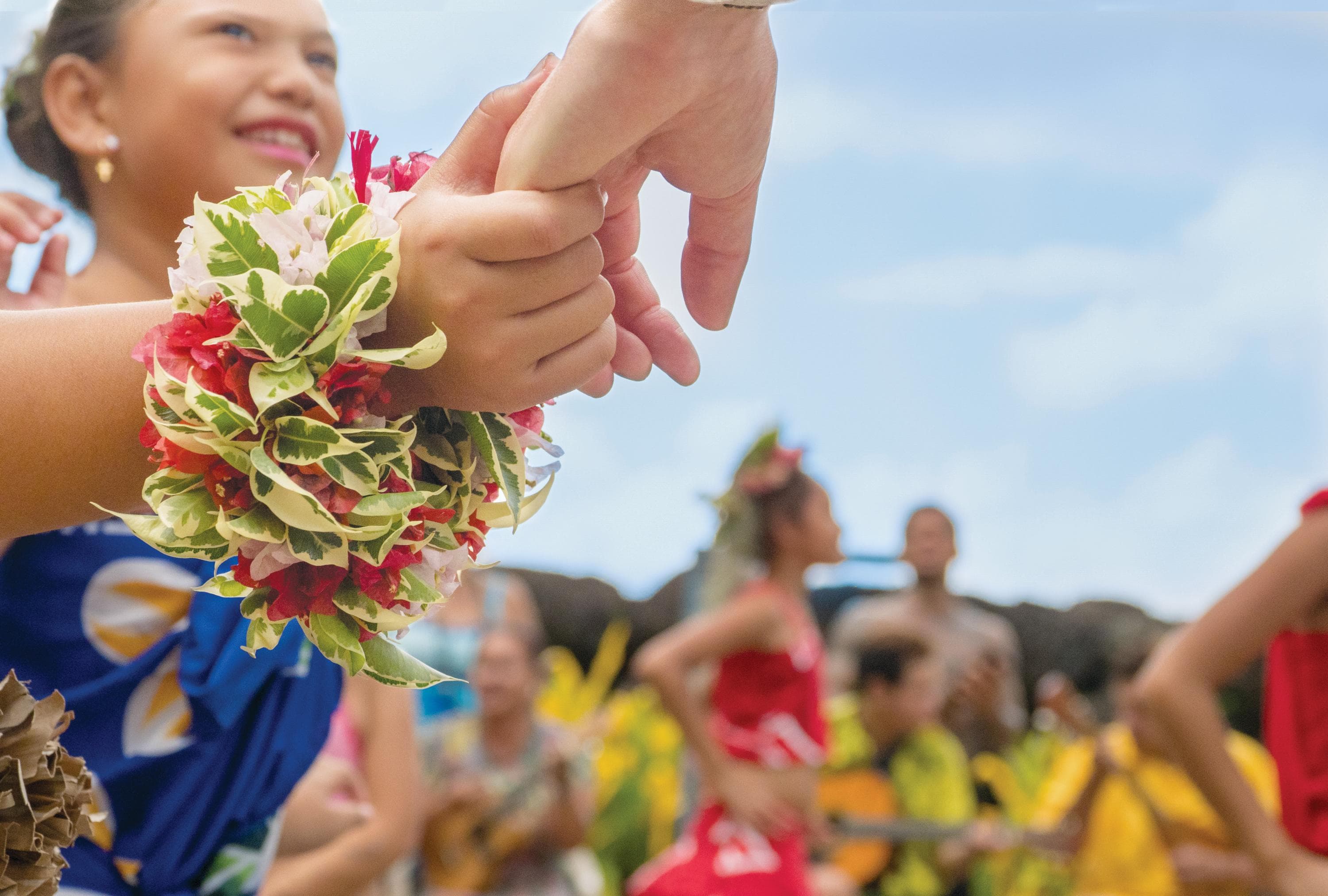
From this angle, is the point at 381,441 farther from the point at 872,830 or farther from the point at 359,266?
the point at 872,830

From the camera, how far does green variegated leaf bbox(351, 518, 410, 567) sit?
83 cm

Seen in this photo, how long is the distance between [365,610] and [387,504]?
99 millimetres

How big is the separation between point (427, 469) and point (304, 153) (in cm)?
58

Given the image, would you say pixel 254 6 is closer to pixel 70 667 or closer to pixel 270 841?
pixel 70 667

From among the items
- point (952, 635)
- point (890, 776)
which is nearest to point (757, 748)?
point (890, 776)

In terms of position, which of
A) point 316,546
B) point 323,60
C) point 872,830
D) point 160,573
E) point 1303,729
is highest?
point 323,60

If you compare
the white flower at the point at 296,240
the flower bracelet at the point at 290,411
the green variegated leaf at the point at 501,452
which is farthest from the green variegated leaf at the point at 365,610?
the white flower at the point at 296,240

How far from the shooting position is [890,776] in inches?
204

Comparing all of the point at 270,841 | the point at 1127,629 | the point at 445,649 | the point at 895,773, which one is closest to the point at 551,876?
the point at 445,649

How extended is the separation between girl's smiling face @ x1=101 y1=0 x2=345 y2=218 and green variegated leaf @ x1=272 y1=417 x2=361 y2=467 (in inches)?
23.2

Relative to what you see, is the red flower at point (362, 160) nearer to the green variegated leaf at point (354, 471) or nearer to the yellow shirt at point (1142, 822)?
the green variegated leaf at point (354, 471)

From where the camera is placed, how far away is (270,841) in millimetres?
1430

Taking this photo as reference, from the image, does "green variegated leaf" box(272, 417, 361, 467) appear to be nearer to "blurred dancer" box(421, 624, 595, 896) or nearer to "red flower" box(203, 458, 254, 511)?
"red flower" box(203, 458, 254, 511)

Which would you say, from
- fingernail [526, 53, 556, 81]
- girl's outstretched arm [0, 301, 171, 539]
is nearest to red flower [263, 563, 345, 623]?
girl's outstretched arm [0, 301, 171, 539]
